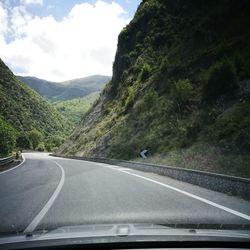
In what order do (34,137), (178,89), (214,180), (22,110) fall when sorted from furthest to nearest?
(22,110)
(34,137)
(178,89)
(214,180)

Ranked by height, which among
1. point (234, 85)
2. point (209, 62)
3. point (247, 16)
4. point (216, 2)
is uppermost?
point (216, 2)

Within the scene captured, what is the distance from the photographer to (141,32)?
77.6 m

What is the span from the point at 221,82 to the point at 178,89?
5.65 meters

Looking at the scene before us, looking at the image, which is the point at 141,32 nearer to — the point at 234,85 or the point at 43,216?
the point at 234,85

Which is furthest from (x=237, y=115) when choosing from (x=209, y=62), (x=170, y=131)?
(x=209, y=62)

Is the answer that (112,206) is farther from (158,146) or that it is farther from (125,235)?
(158,146)

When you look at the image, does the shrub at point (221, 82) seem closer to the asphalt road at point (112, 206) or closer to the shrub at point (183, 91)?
the shrub at point (183, 91)

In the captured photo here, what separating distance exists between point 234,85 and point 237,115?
23.4ft

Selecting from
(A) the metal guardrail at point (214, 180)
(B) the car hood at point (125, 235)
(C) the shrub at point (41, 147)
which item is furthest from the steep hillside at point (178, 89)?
(C) the shrub at point (41, 147)

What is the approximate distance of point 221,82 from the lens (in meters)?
39.7

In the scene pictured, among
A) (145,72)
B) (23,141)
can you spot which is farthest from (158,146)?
(23,141)

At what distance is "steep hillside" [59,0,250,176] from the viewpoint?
113 ft

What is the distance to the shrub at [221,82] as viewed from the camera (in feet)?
127

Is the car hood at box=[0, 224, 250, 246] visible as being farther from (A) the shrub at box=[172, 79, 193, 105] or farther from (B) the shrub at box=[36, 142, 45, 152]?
(B) the shrub at box=[36, 142, 45, 152]
